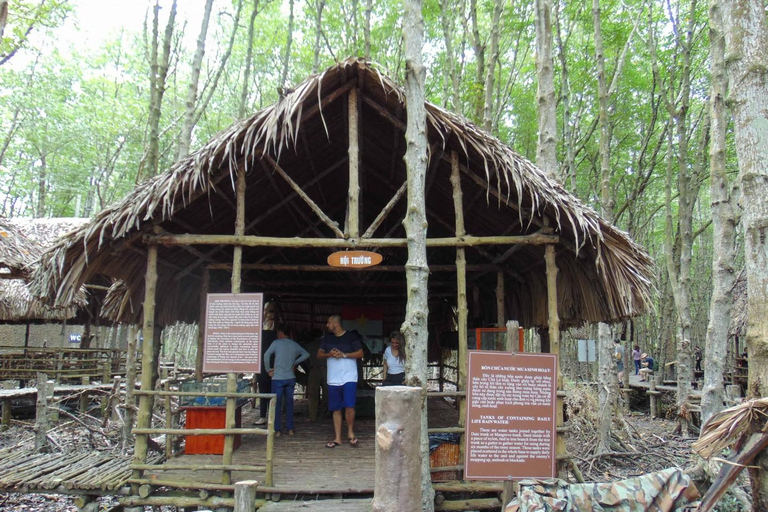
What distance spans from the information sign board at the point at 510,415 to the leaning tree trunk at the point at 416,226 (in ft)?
1.36

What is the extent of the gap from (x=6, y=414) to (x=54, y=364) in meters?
2.11

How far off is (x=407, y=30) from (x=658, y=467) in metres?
7.44

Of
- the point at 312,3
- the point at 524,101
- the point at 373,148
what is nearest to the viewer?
the point at 373,148

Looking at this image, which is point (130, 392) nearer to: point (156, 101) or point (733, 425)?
point (156, 101)

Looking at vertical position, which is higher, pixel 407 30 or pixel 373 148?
pixel 407 30

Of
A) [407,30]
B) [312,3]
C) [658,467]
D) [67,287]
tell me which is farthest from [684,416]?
[312,3]

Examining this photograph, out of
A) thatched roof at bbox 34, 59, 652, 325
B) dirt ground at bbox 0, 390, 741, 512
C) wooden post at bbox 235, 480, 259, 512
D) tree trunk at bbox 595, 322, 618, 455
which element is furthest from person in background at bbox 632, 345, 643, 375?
wooden post at bbox 235, 480, 259, 512

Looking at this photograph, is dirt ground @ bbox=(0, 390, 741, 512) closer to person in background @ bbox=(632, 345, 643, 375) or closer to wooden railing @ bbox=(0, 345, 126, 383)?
wooden railing @ bbox=(0, 345, 126, 383)

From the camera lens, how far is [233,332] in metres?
4.95

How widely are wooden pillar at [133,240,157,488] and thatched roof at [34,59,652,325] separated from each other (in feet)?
1.27

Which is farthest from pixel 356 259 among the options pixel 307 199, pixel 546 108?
pixel 546 108

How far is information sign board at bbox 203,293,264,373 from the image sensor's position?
488 cm

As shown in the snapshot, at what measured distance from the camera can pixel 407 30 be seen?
468 cm

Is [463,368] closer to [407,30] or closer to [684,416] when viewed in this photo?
[407,30]
